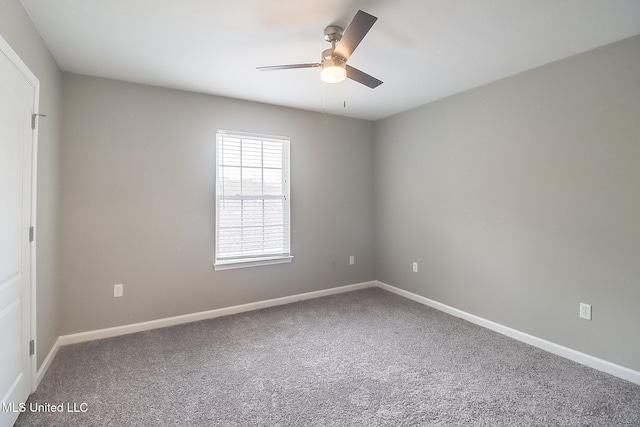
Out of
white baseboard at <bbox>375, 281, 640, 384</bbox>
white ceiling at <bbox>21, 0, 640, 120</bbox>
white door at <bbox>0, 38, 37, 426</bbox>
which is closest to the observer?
white door at <bbox>0, 38, 37, 426</bbox>

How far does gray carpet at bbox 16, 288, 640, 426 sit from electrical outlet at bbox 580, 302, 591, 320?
392 mm

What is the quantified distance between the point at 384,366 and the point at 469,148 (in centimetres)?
239

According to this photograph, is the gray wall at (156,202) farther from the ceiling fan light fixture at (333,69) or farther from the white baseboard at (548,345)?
the ceiling fan light fixture at (333,69)

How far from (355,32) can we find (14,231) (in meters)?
2.29

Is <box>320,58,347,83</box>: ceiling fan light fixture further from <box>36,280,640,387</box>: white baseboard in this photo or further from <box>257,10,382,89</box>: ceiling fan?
<box>36,280,640,387</box>: white baseboard

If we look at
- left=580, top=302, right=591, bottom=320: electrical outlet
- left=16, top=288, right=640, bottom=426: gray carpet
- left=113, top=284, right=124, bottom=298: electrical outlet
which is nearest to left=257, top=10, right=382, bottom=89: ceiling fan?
left=16, top=288, right=640, bottom=426: gray carpet

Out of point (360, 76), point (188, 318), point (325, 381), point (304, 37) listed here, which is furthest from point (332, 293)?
point (304, 37)

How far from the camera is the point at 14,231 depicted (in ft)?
5.79

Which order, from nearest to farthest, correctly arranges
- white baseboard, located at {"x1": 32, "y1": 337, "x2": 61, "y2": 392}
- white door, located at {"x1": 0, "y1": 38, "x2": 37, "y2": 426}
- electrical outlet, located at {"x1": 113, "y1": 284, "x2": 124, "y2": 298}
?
1. white door, located at {"x1": 0, "y1": 38, "x2": 37, "y2": 426}
2. white baseboard, located at {"x1": 32, "y1": 337, "x2": 61, "y2": 392}
3. electrical outlet, located at {"x1": 113, "y1": 284, "x2": 124, "y2": 298}

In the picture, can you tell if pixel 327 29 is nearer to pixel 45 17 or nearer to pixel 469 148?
pixel 45 17

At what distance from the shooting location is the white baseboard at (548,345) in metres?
2.27

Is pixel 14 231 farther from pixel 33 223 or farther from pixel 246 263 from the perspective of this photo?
pixel 246 263

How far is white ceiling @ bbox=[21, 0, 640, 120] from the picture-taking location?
74.6 inches

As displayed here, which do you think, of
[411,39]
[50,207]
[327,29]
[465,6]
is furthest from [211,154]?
[465,6]
